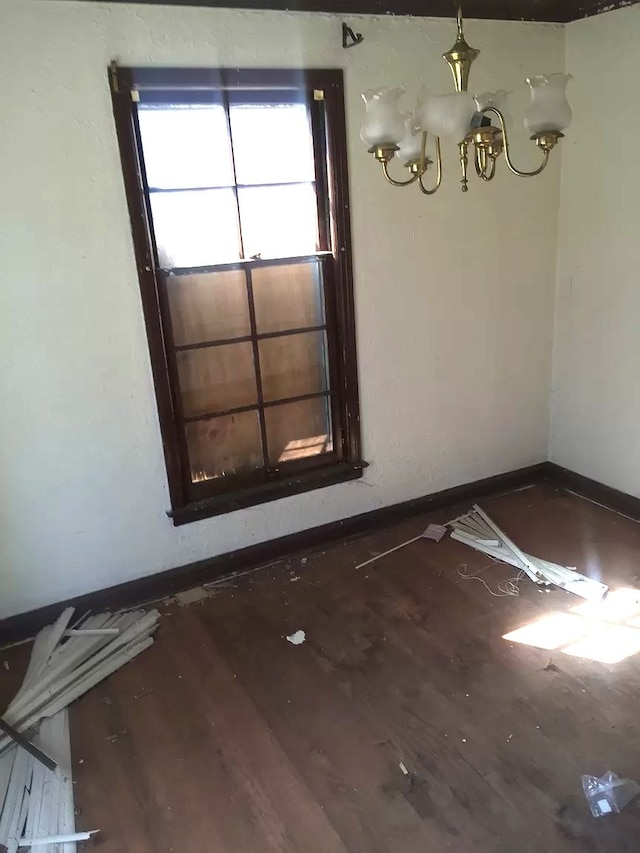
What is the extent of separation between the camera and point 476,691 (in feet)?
8.40

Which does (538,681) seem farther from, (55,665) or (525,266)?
(525,266)

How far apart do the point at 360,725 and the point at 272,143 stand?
8.03 ft

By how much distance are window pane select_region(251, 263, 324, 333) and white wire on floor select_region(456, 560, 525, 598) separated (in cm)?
140

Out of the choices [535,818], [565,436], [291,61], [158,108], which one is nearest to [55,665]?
[535,818]

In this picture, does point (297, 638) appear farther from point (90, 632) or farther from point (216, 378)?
point (216, 378)

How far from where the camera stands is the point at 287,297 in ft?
10.9

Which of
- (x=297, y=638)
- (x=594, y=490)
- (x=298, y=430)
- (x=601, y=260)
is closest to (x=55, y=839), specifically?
(x=297, y=638)

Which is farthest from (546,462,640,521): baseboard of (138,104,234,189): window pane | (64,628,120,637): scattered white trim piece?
(64,628,120,637): scattered white trim piece

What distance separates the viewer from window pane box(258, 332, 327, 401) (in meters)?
3.35

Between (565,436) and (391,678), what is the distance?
2111 millimetres

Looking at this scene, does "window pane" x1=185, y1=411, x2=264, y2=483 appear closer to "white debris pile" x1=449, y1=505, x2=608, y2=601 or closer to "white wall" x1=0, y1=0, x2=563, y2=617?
"white wall" x1=0, y1=0, x2=563, y2=617

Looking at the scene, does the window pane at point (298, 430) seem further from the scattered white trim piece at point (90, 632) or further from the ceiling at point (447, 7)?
the ceiling at point (447, 7)

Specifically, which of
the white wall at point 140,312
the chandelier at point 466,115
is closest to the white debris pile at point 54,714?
the white wall at point 140,312

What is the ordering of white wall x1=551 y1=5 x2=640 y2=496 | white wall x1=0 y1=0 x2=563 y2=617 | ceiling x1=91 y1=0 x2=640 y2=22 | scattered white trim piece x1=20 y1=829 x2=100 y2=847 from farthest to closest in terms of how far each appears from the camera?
white wall x1=551 y1=5 x2=640 y2=496 → ceiling x1=91 y1=0 x2=640 y2=22 → white wall x1=0 y1=0 x2=563 y2=617 → scattered white trim piece x1=20 y1=829 x2=100 y2=847
